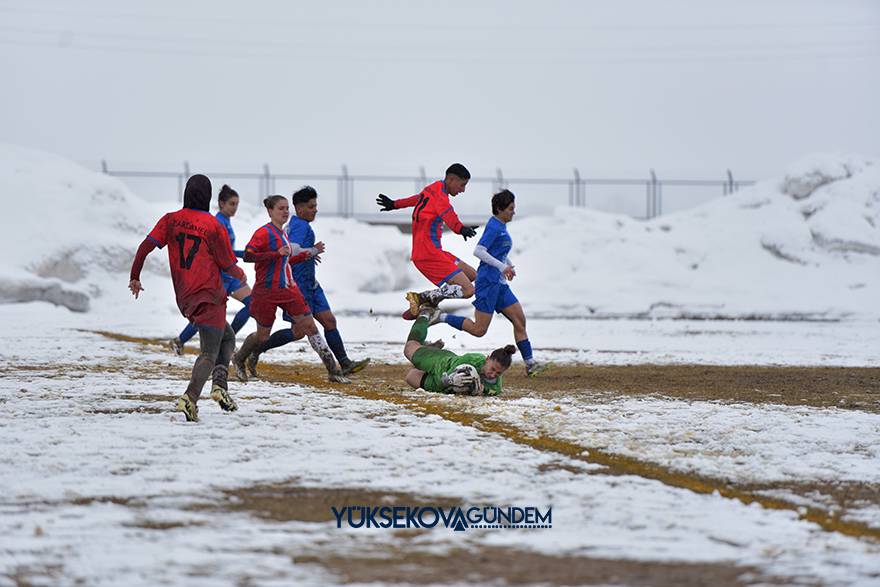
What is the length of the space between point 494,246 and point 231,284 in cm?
312

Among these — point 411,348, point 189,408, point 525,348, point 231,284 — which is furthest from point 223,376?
point 231,284

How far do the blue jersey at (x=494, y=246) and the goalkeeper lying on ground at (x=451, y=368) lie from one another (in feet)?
2.77

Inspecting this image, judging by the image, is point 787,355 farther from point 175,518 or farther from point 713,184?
point 713,184

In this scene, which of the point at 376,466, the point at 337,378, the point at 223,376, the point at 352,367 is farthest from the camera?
the point at 352,367

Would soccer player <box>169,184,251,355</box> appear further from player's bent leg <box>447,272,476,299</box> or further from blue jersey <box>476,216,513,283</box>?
blue jersey <box>476,216,513,283</box>

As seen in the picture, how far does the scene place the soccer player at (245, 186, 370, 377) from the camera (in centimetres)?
1042

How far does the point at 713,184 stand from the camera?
47312 mm

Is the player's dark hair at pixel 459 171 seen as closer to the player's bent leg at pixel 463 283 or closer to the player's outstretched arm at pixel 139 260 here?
the player's bent leg at pixel 463 283

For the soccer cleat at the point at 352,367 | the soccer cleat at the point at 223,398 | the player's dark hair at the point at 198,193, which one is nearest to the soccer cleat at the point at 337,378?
the soccer cleat at the point at 352,367

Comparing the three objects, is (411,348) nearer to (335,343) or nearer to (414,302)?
(414,302)

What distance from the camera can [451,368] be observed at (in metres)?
9.43

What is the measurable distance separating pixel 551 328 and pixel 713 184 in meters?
27.2

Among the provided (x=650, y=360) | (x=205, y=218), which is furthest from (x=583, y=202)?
(x=205, y=218)

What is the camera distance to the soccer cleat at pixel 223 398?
7.91 metres
